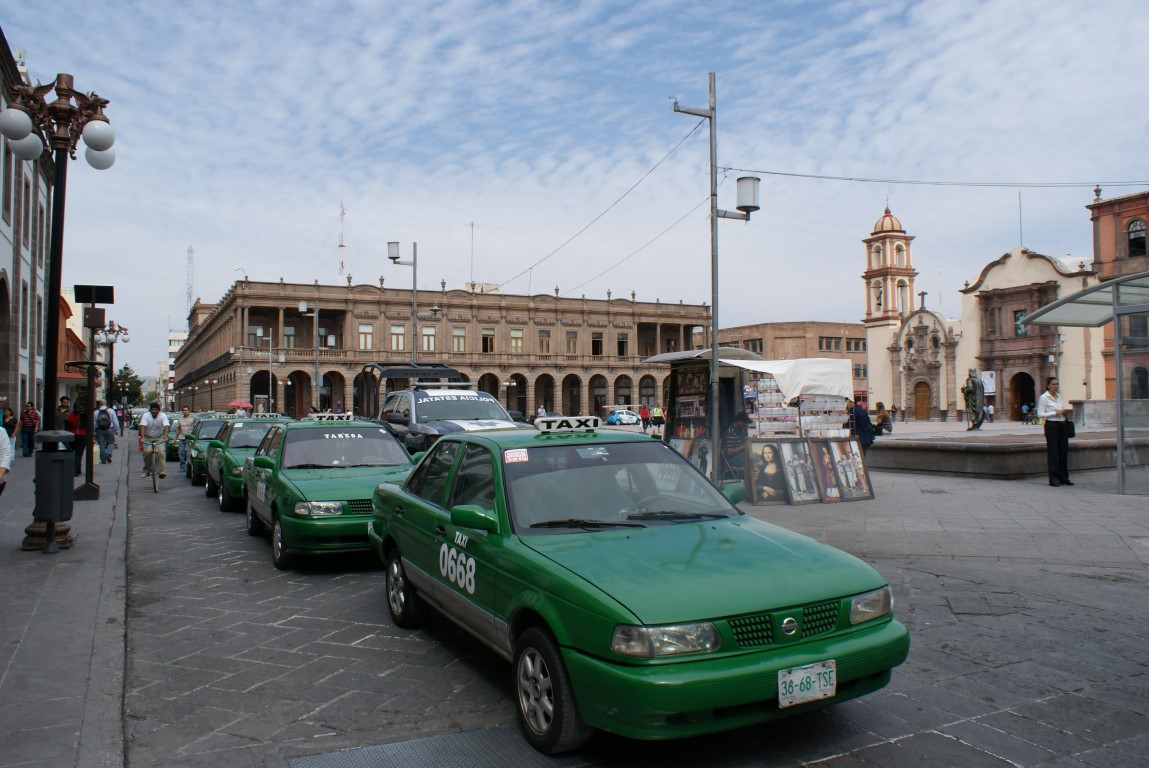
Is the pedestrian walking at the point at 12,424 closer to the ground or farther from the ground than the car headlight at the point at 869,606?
farther from the ground

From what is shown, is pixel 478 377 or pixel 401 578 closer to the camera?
pixel 401 578

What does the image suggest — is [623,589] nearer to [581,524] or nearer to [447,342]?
[581,524]

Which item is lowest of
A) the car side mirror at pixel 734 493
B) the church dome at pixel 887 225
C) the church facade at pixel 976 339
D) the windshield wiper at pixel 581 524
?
the windshield wiper at pixel 581 524

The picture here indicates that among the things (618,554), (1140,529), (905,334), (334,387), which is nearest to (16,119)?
(618,554)

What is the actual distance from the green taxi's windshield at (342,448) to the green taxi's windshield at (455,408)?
698 cm

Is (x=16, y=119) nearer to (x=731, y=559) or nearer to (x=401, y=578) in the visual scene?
(x=401, y=578)

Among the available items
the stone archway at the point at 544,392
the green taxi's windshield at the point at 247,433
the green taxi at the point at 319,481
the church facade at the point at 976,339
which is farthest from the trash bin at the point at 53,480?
the stone archway at the point at 544,392

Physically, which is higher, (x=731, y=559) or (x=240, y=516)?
(x=731, y=559)

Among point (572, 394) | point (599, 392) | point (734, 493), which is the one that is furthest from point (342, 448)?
point (572, 394)

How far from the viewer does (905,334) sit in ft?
194

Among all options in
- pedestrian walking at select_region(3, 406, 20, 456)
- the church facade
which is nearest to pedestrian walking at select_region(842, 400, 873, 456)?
pedestrian walking at select_region(3, 406, 20, 456)

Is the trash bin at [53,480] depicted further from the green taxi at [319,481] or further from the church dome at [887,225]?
the church dome at [887,225]

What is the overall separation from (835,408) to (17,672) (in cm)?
1043

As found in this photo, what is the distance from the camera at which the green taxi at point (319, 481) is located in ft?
24.4
